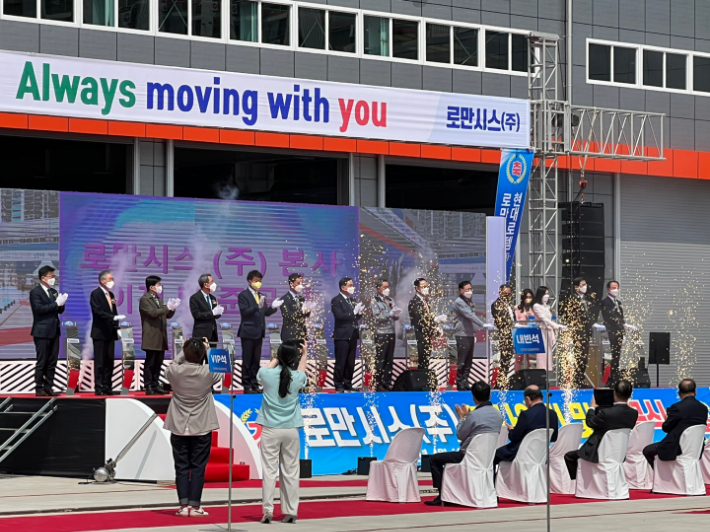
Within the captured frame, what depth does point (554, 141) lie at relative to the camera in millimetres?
29812

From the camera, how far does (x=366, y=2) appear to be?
30188 mm

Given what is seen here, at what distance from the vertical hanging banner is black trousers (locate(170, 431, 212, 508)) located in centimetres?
1559

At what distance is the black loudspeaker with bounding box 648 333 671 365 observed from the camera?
2959cm

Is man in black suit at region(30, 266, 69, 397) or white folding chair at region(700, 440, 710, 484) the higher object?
man in black suit at region(30, 266, 69, 397)

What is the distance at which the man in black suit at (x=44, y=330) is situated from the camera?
19.4 metres

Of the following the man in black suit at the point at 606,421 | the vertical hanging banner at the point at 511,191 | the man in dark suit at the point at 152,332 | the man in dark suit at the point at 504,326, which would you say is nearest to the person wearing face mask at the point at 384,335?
the man in dark suit at the point at 504,326

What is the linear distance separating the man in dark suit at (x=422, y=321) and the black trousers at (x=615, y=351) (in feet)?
13.8

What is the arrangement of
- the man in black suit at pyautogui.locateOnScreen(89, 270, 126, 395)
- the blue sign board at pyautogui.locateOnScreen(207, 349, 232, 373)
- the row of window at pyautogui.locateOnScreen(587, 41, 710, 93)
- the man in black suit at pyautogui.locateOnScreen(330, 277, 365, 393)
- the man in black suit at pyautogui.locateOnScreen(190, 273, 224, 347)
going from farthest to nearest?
the row of window at pyautogui.locateOnScreen(587, 41, 710, 93) < the man in black suit at pyautogui.locateOnScreen(330, 277, 365, 393) < the man in black suit at pyautogui.locateOnScreen(190, 273, 224, 347) < the man in black suit at pyautogui.locateOnScreen(89, 270, 126, 395) < the blue sign board at pyautogui.locateOnScreen(207, 349, 232, 373)

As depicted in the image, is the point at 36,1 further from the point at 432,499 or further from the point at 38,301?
the point at 432,499

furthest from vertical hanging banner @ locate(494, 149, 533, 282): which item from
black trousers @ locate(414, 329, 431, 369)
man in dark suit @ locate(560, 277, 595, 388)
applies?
black trousers @ locate(414, 329, 431, 369)

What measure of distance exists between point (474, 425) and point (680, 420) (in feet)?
11.1

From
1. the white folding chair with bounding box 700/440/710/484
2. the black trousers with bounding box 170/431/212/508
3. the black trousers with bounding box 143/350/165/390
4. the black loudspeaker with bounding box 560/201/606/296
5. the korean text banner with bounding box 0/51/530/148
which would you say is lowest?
the white folding chair with bounding box 700/440/710/484

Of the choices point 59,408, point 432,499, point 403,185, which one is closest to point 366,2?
point 403,185

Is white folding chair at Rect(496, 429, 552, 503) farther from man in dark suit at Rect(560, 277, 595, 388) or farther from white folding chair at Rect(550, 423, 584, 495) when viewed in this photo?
man in dark suit at Rect(560, 277, 595, 388)
